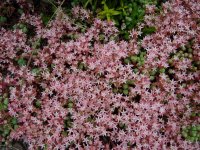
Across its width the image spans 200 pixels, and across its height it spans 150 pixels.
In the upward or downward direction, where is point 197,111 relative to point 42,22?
downward

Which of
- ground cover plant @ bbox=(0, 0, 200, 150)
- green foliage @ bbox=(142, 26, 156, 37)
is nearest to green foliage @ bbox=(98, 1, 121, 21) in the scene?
ground cover plant @ bbox=(0, 0, 200, 150)

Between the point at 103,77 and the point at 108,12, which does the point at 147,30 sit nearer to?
the point at 108,12

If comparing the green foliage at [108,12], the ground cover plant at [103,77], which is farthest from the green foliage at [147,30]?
the green foliage at [108,12]

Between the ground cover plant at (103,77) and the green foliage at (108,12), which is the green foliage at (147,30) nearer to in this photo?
the ground cover plant at (103,77)

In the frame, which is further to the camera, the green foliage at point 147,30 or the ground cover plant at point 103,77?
the green foliage at point 147,30

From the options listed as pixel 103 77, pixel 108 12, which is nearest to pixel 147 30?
pixel 108 12

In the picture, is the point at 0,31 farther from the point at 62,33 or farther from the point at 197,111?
the point at 197,111

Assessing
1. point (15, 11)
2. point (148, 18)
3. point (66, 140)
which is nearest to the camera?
point (66, 140)

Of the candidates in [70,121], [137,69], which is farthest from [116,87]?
[70,121]

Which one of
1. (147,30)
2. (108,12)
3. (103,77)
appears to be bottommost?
(103,77)
